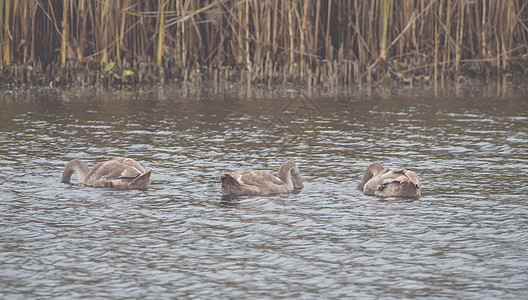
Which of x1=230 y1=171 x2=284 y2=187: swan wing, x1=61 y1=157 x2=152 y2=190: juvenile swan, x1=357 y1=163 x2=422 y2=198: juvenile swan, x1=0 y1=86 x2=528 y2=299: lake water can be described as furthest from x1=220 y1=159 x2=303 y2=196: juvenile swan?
x1=61 y1=157 x2=152 y2=190: juvenile swan

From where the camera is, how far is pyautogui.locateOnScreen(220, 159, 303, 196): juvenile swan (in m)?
12.2

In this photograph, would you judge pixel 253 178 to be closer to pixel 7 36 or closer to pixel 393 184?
pixel 393 184

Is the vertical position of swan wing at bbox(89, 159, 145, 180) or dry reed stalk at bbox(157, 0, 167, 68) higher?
dry reed stalk at bbox(157, 0, 167, 68)

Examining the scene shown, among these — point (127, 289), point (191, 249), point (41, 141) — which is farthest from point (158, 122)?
point (127, 289)

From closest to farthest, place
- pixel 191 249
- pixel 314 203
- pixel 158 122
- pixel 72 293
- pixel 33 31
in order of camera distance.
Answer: pixel 72 293
pixel 191 249
pixel 314 203
pixel 158 122
pixel 33 31

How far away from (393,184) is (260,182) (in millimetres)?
1724

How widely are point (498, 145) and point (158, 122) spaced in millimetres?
7004

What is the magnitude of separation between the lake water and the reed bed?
221 inches

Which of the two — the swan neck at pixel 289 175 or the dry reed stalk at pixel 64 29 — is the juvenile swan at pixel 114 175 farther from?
the dry reed stalk at pixel 64 29

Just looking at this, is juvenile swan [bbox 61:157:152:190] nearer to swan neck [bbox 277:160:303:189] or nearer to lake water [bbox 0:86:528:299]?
lake water [bbox 0:86:528:299]

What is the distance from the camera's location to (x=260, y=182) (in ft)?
40.6

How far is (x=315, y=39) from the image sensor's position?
26.5 meters

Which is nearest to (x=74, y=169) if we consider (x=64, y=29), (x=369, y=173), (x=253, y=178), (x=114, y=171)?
(x=114, y=171)

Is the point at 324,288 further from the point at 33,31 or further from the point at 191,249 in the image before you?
the point at 33,31
